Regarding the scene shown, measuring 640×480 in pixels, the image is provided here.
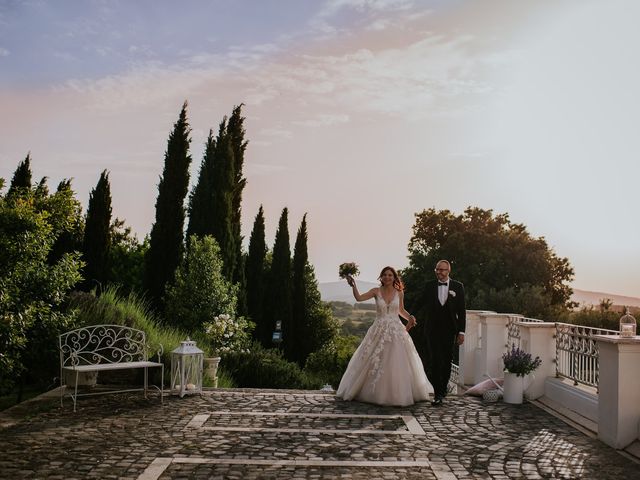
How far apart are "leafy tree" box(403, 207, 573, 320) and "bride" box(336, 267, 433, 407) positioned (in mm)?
22904

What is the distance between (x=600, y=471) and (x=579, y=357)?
10.4 feet

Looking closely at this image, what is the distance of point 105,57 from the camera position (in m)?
12.0

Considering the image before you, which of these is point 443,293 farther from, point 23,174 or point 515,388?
point 23,174

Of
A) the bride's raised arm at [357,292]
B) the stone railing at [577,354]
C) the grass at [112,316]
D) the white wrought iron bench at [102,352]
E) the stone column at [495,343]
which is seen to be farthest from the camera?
the stone column at [495,343]

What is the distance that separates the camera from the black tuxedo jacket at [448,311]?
9414mm

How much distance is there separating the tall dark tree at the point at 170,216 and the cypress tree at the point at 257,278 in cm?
826

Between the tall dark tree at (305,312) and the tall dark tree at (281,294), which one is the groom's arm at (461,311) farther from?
the tall dark tree at (305,312)

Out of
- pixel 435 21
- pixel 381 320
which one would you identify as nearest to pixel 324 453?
pixel 381 320

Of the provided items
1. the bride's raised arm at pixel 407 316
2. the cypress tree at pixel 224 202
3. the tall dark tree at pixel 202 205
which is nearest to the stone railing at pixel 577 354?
the bride's raised arm at pixel 407 316

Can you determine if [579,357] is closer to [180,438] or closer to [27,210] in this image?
[180,438]

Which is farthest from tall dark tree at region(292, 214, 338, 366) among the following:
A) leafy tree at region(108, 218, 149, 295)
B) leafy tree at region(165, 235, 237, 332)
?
leafy tree at region(165, 235, 237, 332)

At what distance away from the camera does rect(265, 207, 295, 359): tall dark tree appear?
31531mm

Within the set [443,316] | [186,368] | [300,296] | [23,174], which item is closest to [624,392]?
[443,316]

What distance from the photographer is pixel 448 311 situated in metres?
9.42
